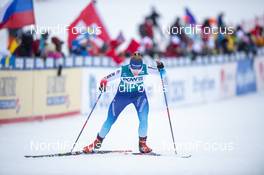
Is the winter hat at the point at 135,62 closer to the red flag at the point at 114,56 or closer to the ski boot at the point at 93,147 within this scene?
the ski boot at the point at 93,147

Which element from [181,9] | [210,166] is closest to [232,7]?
[181,9]

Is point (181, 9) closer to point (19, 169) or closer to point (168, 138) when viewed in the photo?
point (168, 138)

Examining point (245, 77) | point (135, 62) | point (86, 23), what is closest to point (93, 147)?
point (135, 62)

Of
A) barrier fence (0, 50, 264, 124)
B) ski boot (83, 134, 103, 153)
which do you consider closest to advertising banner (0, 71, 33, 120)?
barrier fence (0, 50, 264, 124)

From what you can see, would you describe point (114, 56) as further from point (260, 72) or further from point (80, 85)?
point (260, 72)

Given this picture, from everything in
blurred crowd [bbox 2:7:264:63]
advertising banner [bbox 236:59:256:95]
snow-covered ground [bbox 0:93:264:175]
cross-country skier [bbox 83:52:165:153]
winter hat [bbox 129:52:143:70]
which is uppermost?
blurred crowd [bbox 2:7:264:63]

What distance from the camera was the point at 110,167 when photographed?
22.3ft

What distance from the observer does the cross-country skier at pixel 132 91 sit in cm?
750

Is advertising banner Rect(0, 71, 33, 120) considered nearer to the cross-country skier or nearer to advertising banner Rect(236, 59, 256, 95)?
the cross-country skier

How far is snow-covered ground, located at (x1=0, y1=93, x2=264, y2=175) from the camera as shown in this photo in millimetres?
6766

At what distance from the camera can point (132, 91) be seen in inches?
300

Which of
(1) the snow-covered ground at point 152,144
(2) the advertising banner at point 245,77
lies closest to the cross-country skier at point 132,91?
(1) the snow-covered ground at point 152,144

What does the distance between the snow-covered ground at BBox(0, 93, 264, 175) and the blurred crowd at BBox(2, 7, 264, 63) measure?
1465mm

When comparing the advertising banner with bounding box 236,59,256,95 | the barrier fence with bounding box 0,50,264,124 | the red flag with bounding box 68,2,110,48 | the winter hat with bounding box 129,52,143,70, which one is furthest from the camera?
the advertising banner with bounding box 236,59,256,95
